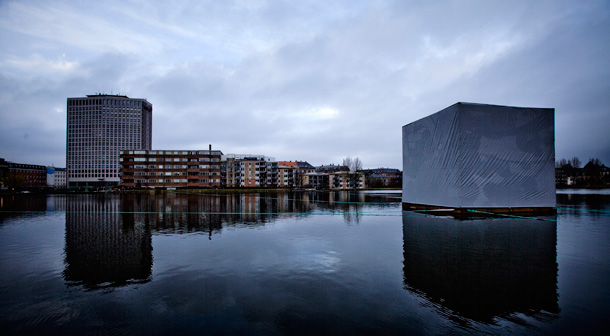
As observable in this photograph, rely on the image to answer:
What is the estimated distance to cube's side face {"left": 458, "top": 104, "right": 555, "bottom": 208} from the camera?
70.9 feet

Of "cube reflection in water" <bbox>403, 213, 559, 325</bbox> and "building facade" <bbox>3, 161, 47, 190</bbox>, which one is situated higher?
"building facade" <bbox>3, 161, 47, 190</bbox>

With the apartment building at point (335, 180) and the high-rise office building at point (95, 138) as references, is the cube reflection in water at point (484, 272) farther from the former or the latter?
the high-rise office building at point (95, 138)

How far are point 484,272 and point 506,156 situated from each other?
17.6m

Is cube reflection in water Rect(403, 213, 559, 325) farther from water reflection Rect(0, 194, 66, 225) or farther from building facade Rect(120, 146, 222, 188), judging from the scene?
building facade Rect(120, 146, 222, 188)

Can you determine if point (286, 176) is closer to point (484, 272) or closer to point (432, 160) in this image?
point (432, 160)

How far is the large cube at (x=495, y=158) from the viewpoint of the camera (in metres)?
21.6

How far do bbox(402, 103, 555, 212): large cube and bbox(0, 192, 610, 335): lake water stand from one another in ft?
26.7

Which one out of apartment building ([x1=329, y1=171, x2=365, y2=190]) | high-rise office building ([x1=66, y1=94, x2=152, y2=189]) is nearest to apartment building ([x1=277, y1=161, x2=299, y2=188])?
apartment building ([x1=329, y1=171, x2=365, y2=190])

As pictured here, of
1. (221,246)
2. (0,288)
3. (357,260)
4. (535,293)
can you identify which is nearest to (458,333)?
(535,293)

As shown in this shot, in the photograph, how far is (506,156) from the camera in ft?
72.5

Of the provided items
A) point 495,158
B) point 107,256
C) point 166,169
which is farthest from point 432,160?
point 166,169

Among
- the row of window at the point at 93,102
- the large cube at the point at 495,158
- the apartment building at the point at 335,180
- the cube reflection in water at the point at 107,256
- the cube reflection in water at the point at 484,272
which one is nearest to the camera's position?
the cube reflection in water at the point at 484,272

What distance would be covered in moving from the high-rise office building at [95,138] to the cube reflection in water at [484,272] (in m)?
174

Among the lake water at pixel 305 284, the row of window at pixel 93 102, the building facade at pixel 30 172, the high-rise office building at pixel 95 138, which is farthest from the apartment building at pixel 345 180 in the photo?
the building facade at pixel 30 172
